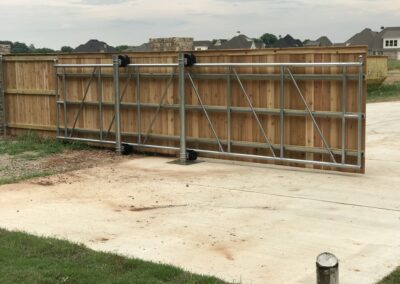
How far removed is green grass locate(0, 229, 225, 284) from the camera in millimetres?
5109

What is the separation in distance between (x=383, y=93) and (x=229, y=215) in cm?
2460

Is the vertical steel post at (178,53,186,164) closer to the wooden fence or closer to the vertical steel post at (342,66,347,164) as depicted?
the vertical steel post at (342,66,347,164)

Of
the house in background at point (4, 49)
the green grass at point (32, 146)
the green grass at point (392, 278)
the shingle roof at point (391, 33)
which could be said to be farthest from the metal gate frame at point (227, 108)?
the shingle roof at point (391, 33)

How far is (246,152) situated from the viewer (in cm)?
1080

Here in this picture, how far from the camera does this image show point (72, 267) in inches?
213

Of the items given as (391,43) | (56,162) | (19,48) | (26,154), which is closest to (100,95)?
(56,162)

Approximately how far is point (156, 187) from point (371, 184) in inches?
131

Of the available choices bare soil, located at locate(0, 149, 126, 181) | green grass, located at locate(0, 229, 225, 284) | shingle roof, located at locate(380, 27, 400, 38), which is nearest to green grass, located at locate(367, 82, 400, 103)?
bare soil, located at locate(0, 149, 126, 181)

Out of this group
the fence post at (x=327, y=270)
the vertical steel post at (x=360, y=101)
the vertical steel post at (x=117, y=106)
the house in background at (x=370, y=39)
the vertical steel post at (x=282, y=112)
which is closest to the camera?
the fence post at (x=327, y=270)

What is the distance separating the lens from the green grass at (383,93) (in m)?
27.0

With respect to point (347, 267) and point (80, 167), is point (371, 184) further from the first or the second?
point (80, 167)

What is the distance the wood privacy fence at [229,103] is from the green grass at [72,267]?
5.04m

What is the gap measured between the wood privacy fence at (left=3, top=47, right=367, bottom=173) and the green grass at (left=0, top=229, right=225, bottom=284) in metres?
5.04

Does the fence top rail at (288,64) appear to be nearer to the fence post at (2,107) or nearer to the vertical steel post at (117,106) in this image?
the vertical steel post at (117,106)
